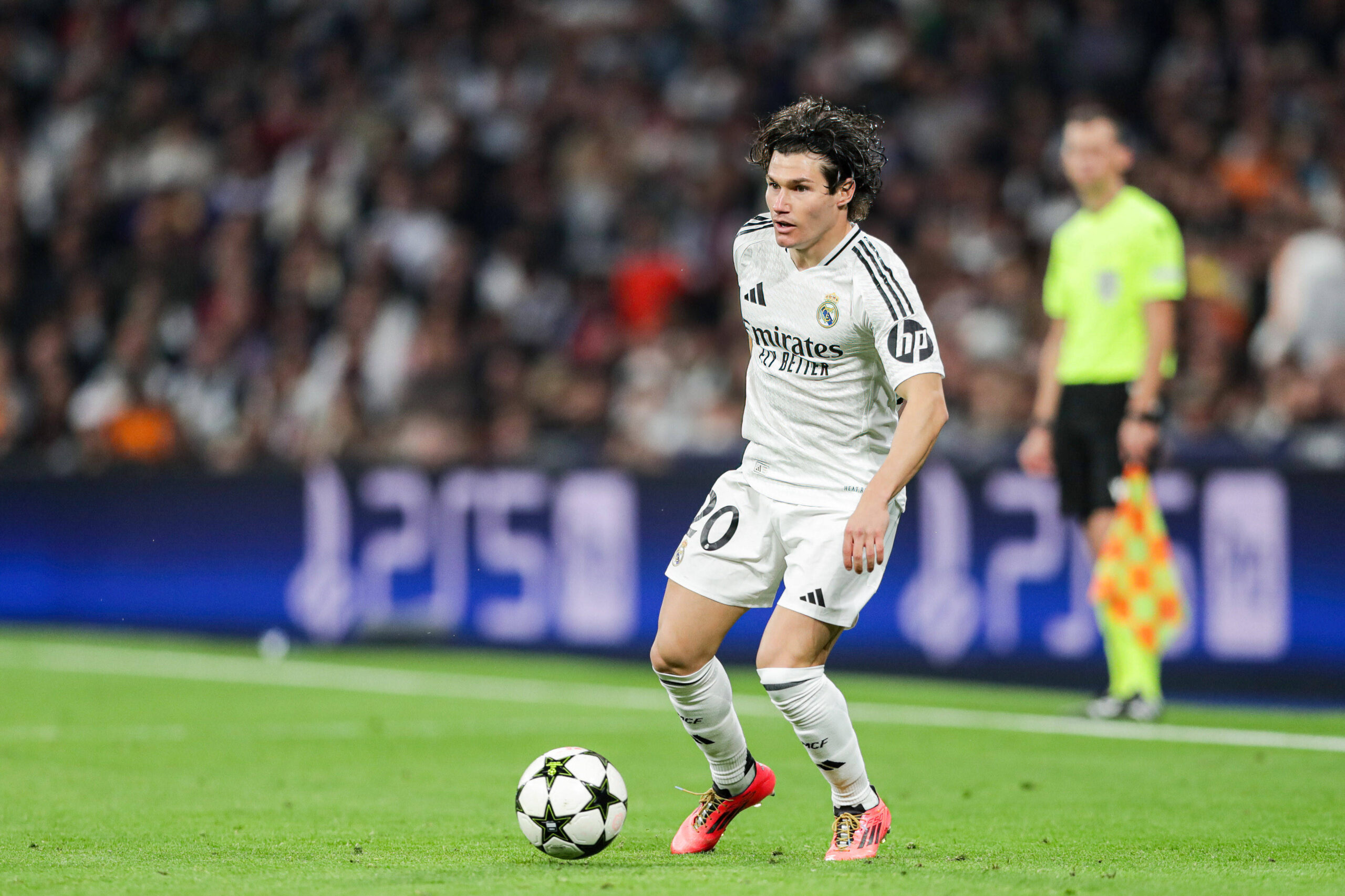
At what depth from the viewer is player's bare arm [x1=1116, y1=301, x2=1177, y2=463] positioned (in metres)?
8.62

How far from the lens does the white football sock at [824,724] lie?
17.4ft

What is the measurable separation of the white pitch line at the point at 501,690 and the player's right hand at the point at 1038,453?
3.82 ft

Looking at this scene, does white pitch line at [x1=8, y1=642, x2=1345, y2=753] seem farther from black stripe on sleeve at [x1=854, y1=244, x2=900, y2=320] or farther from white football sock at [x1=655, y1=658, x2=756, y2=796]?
black stripe on sleeve at [x1=854, y1=244, x2=900, y2=320]

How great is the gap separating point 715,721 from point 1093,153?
4134 millimetres

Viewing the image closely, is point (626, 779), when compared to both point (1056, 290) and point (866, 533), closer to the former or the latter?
point (866, 533)

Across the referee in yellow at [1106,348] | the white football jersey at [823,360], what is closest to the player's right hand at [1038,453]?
the referee in yellow at [1106,348]

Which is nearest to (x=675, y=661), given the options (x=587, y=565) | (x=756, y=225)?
(x=756, y=225)

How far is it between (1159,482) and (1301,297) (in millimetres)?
1586

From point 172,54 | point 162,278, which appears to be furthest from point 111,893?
point 172,54

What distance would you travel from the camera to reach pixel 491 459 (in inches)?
516

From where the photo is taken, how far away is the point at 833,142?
5.34 m

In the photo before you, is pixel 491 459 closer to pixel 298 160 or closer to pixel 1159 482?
pixel 1159 482

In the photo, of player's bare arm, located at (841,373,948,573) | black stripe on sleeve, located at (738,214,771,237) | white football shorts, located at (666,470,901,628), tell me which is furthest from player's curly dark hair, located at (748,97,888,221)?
white football shorts, located at (666,470,901,628)

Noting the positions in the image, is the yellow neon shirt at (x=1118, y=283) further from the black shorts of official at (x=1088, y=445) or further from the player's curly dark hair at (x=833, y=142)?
the player's curly dark hair at (x=833, y=142)
